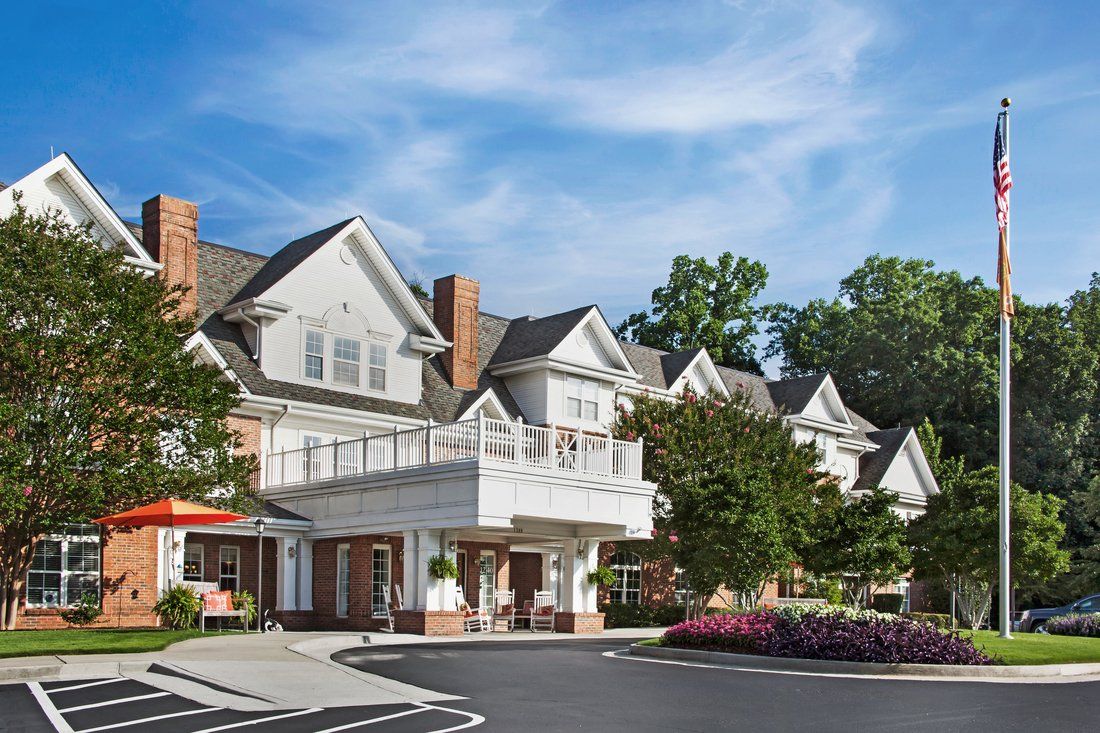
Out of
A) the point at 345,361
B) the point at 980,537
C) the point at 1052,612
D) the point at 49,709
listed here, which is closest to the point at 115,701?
the point at 49,709

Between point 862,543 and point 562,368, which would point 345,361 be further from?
point 862,543

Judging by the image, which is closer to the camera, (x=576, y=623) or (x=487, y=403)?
(x=576, y=623)

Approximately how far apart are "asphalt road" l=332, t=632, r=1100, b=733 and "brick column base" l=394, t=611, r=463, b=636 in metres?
6.42

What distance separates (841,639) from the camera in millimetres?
19953

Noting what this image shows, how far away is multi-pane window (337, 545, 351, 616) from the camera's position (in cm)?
3136

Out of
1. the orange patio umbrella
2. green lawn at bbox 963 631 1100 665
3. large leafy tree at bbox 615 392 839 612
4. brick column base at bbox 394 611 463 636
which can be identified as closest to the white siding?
large leafy tree at bbox 615 392 839 612

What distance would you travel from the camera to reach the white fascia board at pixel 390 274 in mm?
35875

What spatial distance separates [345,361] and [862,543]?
16.1 metres

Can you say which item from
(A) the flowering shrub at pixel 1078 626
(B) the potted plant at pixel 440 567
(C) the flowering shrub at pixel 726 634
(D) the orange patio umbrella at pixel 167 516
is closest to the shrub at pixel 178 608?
(D) the orange patio umbrella at pixel 167 516

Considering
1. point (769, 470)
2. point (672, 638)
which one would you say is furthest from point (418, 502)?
point (769, 470)

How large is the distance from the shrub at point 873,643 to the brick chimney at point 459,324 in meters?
19.8

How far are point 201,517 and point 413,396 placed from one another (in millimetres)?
12922

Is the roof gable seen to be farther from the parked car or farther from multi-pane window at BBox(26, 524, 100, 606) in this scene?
the parked car

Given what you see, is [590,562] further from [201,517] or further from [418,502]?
[201,517]
